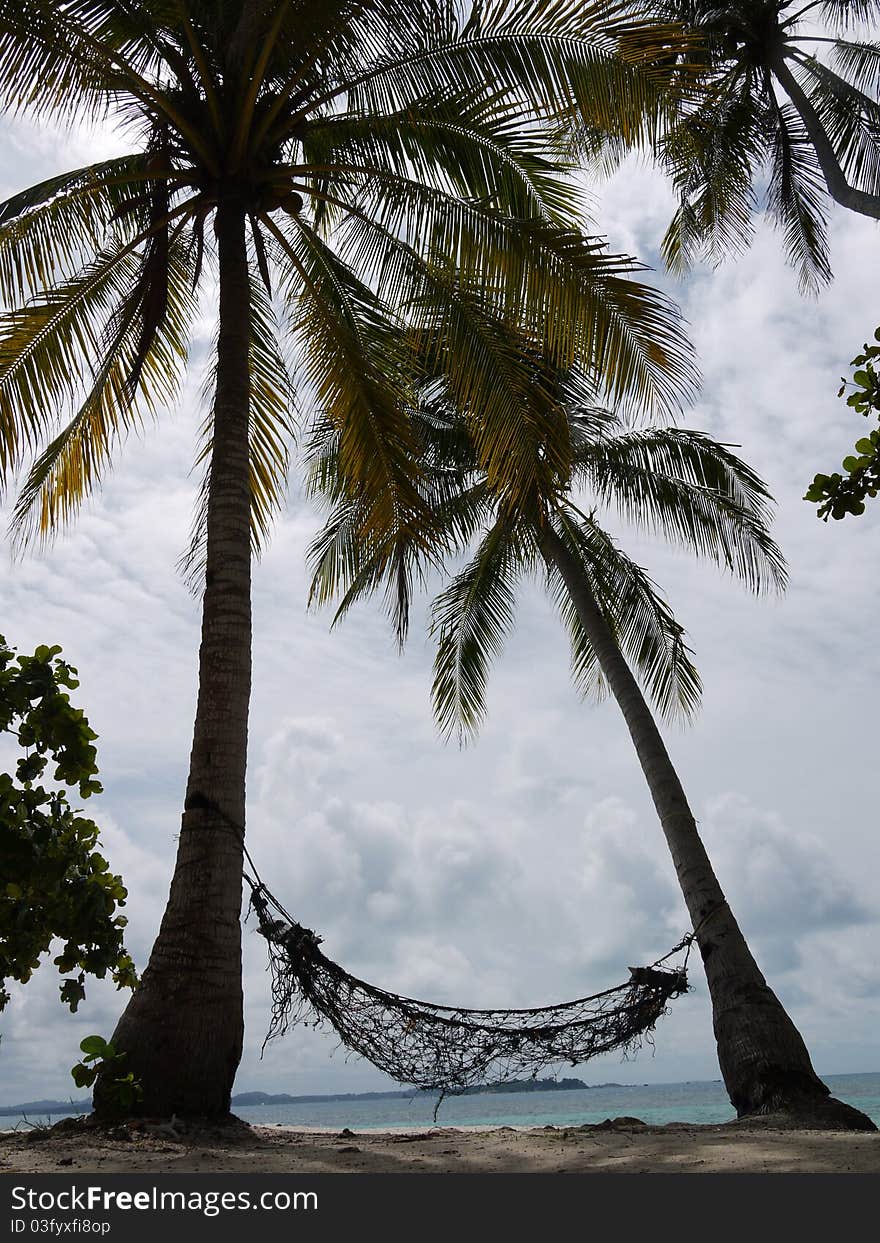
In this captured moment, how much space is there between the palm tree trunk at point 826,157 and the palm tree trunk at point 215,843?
5.16m

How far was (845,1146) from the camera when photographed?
4.64 m

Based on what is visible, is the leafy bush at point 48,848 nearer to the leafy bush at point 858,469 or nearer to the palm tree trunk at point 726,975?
the leafy bush at point 858,469

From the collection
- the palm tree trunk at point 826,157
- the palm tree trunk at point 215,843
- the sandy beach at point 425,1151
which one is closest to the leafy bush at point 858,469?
the sandy beach at point 425,1151

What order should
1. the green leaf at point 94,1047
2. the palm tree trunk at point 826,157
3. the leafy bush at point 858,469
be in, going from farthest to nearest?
the palm tree trunk at point 826,157
the green leaf at point 94,1047
the leafy bush at point 858,469

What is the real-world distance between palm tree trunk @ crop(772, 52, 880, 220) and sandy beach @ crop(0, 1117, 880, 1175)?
6939 millimetres

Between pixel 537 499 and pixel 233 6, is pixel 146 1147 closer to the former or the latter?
pixel 537 499

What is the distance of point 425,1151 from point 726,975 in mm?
3574

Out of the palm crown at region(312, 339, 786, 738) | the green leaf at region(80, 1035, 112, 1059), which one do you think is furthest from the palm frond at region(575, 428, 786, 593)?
the green leaf at region(80, 1035, 112, 1059)

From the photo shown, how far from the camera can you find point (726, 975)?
25.3ft

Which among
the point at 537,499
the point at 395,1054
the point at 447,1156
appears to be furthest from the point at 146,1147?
the point at 537,499

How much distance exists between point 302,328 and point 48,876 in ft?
14.8

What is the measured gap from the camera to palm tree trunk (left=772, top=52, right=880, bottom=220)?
865 centimetres

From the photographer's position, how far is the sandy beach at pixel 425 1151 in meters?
4.07

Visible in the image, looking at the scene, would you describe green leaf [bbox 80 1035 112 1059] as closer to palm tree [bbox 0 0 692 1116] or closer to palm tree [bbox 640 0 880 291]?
palm tree [bbox 0 0 692 1116]
